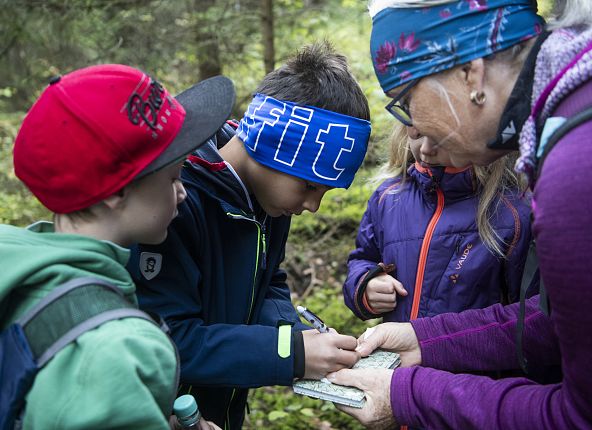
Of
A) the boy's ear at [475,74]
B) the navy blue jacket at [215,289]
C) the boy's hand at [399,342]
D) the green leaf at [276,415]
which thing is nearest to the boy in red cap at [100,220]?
the navy blue jacket at [215,289]

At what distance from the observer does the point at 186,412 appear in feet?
6.14

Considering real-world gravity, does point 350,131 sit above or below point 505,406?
above

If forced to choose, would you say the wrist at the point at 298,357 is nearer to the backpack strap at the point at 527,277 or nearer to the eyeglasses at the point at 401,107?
the backpack strap at the point at 527,277

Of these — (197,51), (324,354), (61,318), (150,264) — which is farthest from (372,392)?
(197,51)

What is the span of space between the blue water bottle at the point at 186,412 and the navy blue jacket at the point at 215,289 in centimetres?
20

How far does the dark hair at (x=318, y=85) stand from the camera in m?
2.42

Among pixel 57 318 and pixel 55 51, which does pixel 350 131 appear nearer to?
pixel 57 318

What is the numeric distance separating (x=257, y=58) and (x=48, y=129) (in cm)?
544

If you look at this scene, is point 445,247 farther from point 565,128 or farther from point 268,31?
point 268,31

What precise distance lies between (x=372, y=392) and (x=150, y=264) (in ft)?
3.20

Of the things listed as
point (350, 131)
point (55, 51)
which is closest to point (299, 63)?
point (350, 131)

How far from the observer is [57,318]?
1.43 metres

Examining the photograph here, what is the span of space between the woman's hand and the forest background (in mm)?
3025

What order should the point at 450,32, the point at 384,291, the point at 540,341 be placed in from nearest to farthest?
the point at 450,32 < the point at 540,341 < the point at 384,291
